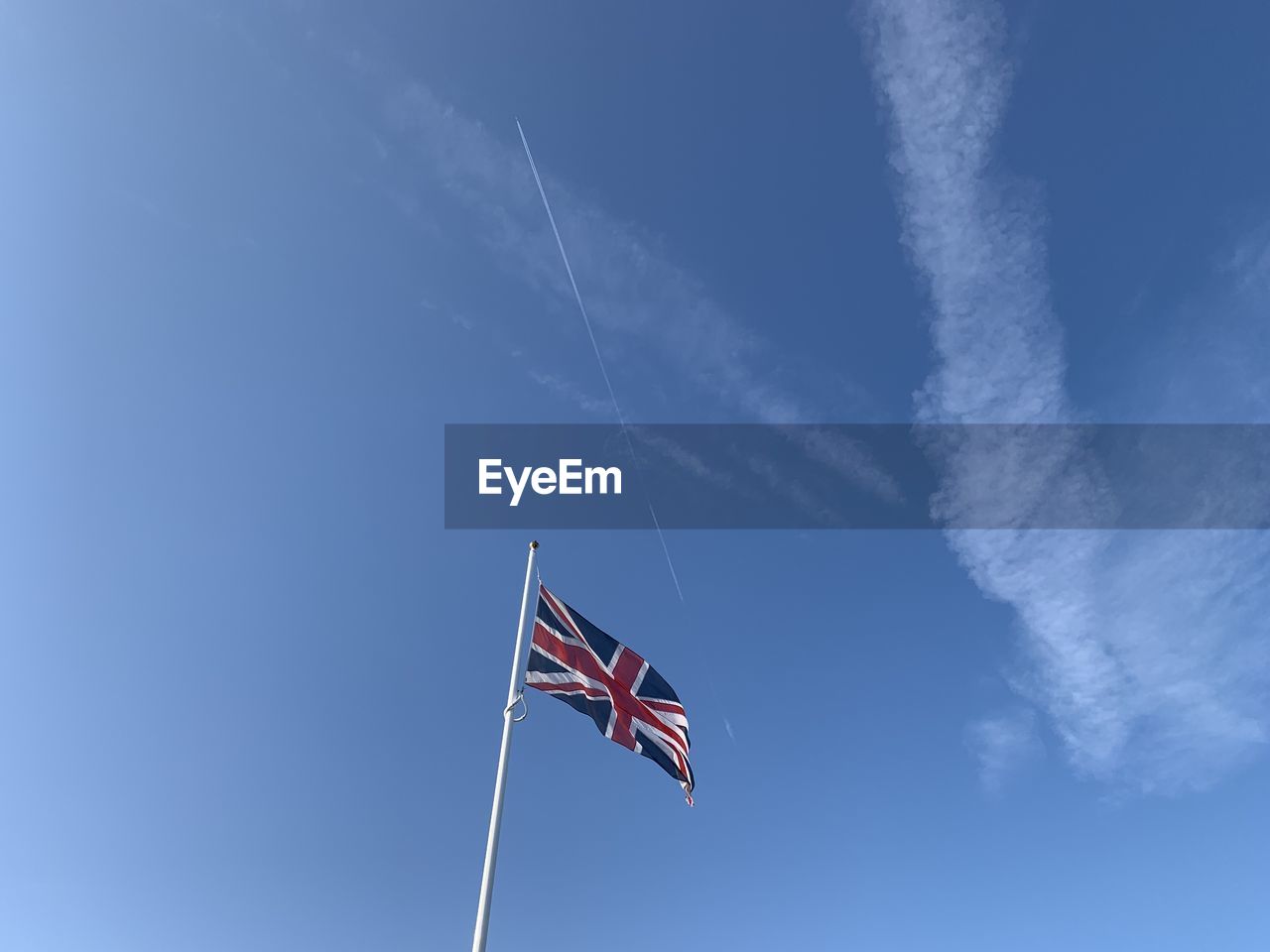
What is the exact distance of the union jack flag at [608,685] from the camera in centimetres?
1775

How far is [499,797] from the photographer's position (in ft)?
47.9

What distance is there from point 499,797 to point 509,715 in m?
1.74

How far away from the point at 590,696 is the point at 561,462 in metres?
9.15

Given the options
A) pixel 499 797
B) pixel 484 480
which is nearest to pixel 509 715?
pixel 499 797

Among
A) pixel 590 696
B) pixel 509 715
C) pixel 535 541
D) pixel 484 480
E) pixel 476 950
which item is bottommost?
pixel 476 950

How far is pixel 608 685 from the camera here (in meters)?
19.2

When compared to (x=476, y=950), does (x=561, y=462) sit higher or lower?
higher

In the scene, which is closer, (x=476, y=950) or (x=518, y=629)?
(x=476, y=950)

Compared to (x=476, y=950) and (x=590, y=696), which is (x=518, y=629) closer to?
(x=590, y=696)

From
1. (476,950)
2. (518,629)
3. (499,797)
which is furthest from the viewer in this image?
(518,629)

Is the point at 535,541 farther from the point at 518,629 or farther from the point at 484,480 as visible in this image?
the point at 484,480

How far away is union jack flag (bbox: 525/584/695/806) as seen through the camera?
1775 cm

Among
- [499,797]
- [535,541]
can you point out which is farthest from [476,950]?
[535,541]

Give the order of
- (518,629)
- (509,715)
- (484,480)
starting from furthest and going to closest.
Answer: (484,480) < (518,629) < (509,715)
